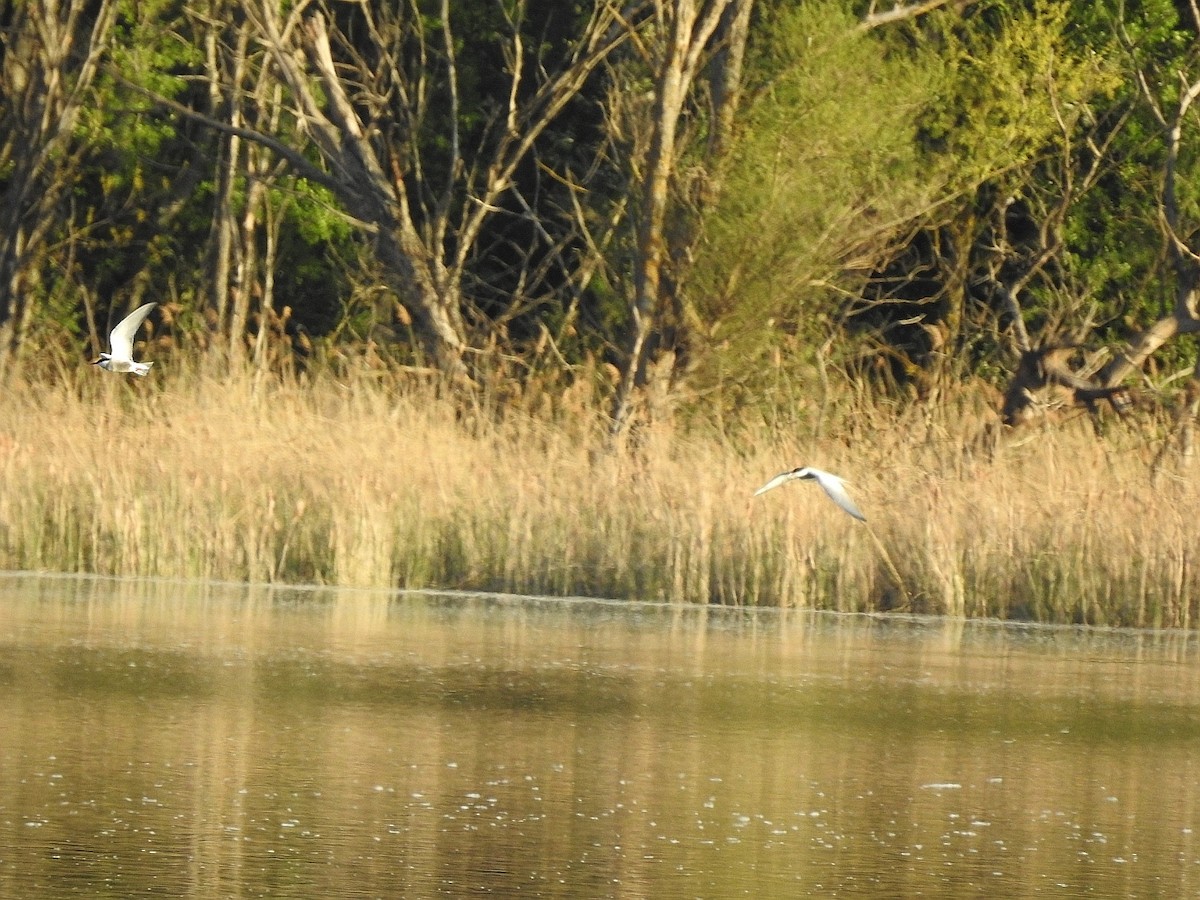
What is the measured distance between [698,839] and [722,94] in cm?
1278

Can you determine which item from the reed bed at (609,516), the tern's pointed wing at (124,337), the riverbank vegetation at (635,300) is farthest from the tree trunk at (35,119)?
the tern's pointed wing at (124,337)

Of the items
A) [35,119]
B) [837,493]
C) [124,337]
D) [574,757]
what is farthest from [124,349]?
[35,119]

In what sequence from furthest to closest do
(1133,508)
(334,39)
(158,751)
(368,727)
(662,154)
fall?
(334,39)
(662,154)
(1133,508)
(368,727)
(158,751)

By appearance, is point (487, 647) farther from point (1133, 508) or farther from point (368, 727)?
point (1133, 508)

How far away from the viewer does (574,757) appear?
7371 mm

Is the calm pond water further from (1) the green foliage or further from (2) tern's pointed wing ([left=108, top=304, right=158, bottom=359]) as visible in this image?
(1) the green foliage

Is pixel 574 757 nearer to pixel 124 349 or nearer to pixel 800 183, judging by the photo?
pixel 124 349

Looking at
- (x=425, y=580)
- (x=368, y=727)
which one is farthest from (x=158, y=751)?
(x=425, y=580)

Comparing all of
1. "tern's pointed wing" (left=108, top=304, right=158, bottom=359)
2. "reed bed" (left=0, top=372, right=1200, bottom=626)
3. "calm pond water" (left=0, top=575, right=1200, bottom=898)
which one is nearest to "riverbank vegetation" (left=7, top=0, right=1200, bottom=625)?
"reed bed" (left=0, top=372, right=1200, bottom=626)

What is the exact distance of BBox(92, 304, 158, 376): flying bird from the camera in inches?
503

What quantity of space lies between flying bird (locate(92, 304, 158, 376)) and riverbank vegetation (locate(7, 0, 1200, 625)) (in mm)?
822

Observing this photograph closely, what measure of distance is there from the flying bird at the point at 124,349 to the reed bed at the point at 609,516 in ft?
2.55

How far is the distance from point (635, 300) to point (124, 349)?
5601 millimetres

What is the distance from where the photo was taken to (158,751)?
7.15 meters
